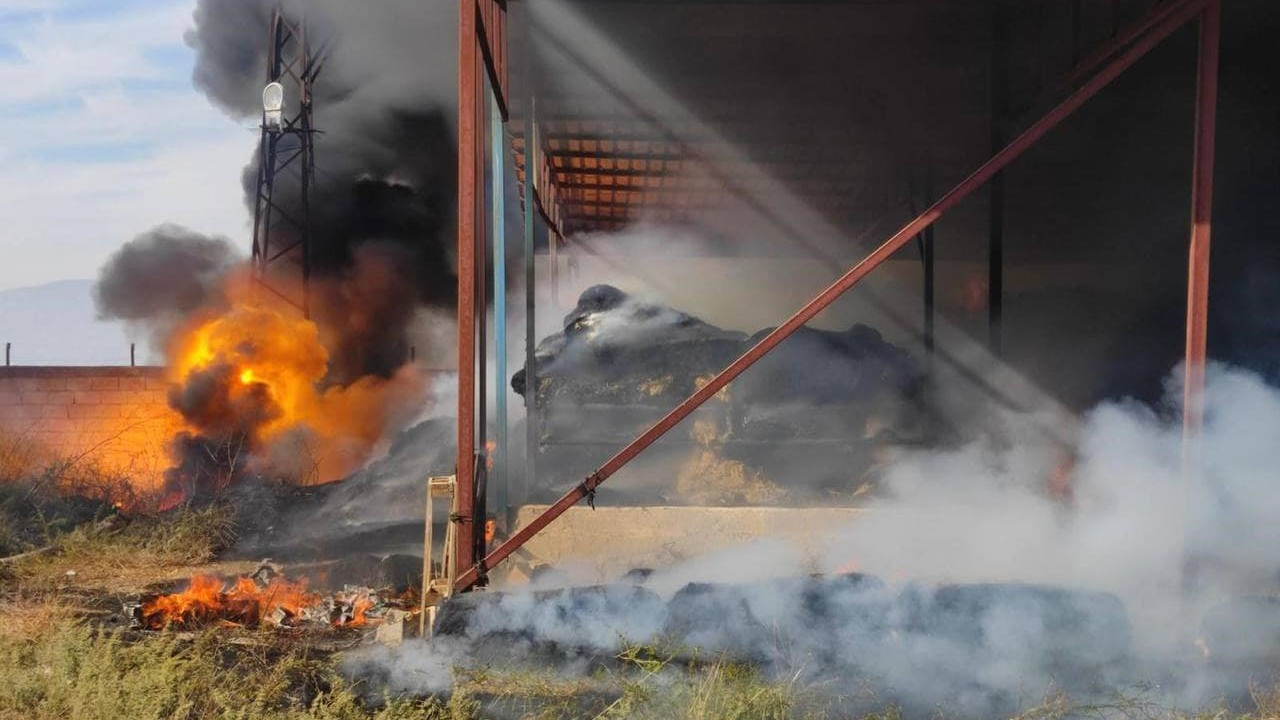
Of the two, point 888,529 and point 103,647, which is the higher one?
point 888,529

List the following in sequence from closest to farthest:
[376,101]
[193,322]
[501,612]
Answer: [501,612] < [193,322] < [376,101]

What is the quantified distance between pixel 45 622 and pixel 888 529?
6.19 meters

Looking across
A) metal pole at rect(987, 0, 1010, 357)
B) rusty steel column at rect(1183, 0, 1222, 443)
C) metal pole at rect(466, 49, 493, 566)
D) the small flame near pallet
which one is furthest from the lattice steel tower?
rusty steel column at rect(1183, 0, 1222, 443)

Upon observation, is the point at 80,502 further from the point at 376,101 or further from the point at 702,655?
the point at 376,101

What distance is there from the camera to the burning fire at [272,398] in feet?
53.0

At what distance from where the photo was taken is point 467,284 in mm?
6293

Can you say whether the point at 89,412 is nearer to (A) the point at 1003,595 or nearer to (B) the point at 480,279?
(B) the point at 480,279

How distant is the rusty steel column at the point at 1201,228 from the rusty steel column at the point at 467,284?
448 cm

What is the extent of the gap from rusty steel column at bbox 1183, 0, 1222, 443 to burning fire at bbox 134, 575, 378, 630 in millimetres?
5895

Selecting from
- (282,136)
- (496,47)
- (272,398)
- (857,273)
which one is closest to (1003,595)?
(857,273)

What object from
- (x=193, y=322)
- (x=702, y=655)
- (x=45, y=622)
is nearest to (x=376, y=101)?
(x=193, y=322)

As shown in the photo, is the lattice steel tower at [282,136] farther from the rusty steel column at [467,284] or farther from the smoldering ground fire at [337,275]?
the rusty steel column at [467,284]

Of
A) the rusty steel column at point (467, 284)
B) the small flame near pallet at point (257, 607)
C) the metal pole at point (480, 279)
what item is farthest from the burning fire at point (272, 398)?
the rusty steel column at point (467, 284)

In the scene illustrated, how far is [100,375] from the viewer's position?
15711 mm
